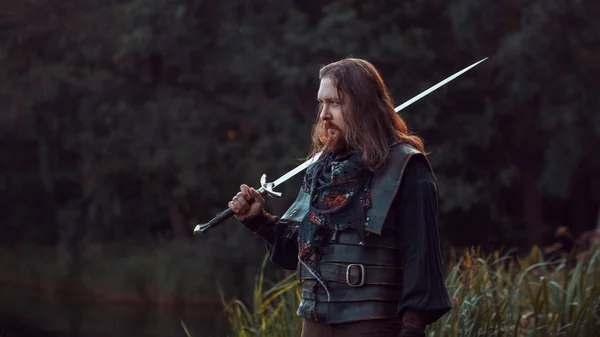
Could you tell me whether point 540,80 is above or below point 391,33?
below

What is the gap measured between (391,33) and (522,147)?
275 centimetres

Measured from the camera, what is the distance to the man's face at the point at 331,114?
10.0 feet

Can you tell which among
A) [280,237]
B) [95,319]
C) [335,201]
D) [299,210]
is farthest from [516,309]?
[95,319]

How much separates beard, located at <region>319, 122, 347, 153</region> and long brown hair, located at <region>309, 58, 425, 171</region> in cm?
3

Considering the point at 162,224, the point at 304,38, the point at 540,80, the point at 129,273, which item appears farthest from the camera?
the point at 162,224

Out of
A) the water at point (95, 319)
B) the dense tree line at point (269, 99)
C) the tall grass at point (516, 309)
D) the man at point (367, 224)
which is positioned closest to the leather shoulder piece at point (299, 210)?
the man at point (367, 224)

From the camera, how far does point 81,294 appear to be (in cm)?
1931

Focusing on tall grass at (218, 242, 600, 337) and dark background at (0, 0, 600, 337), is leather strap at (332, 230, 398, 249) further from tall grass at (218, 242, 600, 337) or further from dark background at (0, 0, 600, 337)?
dark background at (0, 0, 600, 337)

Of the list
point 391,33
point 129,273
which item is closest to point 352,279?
point 391,33

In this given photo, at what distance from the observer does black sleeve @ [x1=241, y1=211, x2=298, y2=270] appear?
341 cm

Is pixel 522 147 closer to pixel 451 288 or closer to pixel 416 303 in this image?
pixel 451 288

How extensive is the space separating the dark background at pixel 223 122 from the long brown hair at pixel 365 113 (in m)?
11.9

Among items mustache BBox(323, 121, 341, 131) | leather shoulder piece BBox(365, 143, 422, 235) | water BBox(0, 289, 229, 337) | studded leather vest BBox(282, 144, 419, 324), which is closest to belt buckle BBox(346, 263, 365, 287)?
studded leather vest BBox(282, 144, 419, 324)

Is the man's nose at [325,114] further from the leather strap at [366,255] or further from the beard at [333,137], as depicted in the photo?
the leather strap at [366,255]
